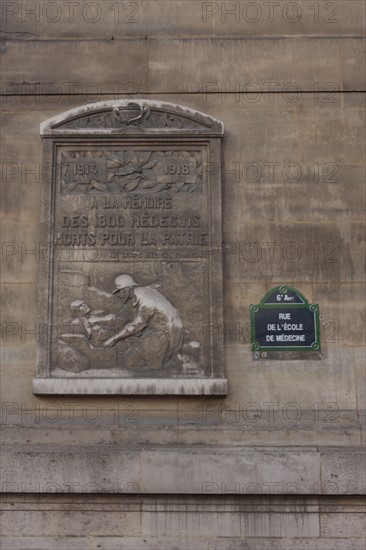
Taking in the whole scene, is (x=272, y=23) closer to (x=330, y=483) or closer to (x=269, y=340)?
(x=269, y=340)

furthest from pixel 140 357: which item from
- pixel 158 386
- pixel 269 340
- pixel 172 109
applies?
pixel 172 109

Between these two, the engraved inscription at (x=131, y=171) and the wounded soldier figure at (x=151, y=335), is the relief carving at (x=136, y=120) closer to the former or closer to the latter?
the engraved inscription at (x=131, y=171)

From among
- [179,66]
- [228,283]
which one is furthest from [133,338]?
[179,66]

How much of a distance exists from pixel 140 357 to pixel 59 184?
2.61 meters

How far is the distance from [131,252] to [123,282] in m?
0.45

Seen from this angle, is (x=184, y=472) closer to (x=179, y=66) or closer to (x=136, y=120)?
(x=136, y=120)

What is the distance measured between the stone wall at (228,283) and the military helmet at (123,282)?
3.66 feet

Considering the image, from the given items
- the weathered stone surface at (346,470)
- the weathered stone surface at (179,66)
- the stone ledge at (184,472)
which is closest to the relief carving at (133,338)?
the stone ledge at (184,472)

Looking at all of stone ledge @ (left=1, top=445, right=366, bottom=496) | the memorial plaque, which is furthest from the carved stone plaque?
stone ledge @ (left=1, top=445, right=366, bottom=496)

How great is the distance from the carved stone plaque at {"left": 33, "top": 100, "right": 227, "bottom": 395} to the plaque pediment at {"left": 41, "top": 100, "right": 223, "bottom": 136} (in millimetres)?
14

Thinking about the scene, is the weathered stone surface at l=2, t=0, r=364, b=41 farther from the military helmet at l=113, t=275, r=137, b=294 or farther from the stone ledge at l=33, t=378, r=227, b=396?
the stone ledge at l=33, t=378, r=227, b=396

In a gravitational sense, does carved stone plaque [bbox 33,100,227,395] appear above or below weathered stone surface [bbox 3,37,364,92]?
below

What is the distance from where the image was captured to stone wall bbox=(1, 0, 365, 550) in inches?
385

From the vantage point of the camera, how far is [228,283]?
34.4 feet
